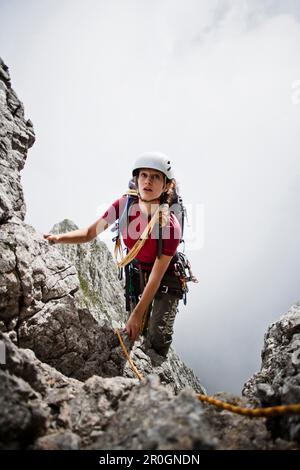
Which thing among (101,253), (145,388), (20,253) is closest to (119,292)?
(101,253)

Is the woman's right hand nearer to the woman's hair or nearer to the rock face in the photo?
the rock face

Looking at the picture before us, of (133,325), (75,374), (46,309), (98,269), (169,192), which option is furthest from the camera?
(98,269)

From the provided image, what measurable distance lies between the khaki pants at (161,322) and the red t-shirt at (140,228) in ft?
5.03

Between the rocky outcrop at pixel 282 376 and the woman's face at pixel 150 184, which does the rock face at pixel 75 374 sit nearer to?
the rocky outcrop at pixel 282 376

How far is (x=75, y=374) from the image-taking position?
6.54 m

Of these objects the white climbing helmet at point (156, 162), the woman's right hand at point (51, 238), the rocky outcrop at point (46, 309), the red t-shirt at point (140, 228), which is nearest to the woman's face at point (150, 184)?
the white climbing helmet at point (156, 162)

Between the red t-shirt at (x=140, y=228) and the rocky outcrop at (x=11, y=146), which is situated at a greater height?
the rocky outcrop at (x=11, y=146)

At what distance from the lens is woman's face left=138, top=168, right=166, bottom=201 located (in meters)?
7.04

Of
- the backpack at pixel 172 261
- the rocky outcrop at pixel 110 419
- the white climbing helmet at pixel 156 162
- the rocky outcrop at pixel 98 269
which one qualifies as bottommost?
the rocky outcrop at pixel 110 419

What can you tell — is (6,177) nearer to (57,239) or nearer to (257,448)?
(57,239)

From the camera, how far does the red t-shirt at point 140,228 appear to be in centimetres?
634

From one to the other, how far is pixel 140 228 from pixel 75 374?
381cm

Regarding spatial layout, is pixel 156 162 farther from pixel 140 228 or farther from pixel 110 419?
pixel 110 419

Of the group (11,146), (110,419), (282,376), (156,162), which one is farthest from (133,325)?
(11,146)
